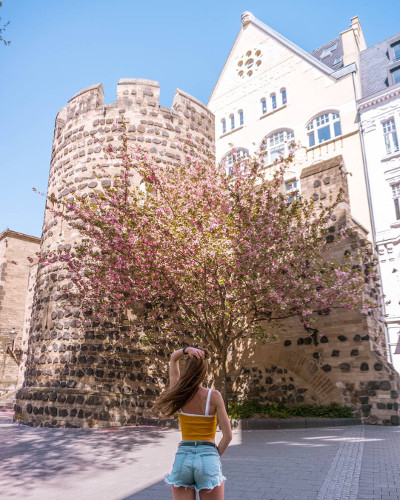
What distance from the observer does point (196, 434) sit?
2678 mm

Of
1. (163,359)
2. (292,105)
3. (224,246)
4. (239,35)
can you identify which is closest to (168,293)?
(224,246)

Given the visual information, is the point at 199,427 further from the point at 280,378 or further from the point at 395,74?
the point at 395,74

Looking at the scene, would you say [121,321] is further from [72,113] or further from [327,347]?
[72,113]

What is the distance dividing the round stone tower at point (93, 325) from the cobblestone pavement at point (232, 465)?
1.35m

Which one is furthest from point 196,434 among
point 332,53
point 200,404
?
point 332,53

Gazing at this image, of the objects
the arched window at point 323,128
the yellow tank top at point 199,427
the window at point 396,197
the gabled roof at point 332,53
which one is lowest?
the yellow tank top at point 199,427

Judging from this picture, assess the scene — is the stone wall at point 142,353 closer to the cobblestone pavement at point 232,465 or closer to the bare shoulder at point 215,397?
the cobblestone pavement at point 232,465

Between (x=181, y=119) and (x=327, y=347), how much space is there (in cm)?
871

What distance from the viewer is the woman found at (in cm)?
253

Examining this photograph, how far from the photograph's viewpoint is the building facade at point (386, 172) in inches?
739

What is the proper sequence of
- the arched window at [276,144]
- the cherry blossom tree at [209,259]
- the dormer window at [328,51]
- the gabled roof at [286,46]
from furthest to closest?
the dormer window at [328,51] < the arched window at [276,144] < the gabled roof at [286,46] < the cherry blossom tree at [209,259]

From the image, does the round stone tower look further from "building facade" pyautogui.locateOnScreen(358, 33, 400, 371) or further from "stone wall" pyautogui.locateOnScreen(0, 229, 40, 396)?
"stone wall" pyautogui.locateOnScreen(0, 229, 40, 396)

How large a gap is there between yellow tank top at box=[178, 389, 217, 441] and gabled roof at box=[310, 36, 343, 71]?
89.3 ft

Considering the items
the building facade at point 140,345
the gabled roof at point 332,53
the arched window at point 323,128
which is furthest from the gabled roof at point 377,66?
the building facade at point 140,345
